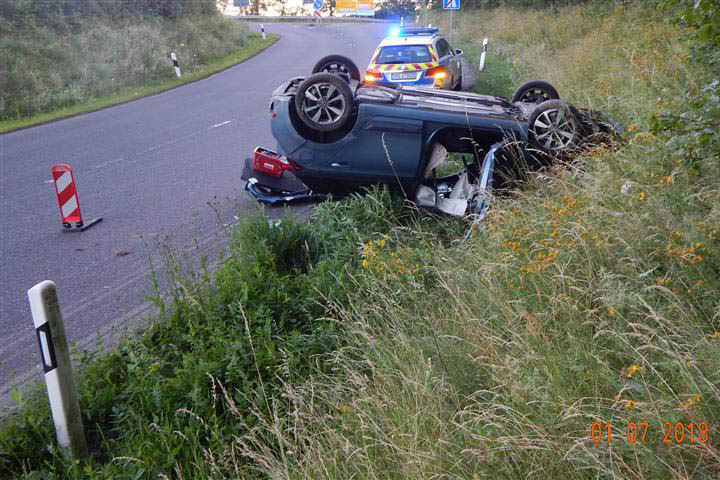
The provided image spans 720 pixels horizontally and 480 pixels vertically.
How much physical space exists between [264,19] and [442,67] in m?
55.5

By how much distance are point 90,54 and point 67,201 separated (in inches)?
707

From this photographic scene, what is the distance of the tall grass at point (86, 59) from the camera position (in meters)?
18.9

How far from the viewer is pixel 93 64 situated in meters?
22.4

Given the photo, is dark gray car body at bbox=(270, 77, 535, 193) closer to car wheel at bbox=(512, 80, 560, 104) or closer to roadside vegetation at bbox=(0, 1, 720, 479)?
roadside vegetation at bbox=(0, 1, 720, 479)

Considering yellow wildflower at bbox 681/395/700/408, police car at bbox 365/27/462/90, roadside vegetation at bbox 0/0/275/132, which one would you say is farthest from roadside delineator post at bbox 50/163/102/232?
roadside vegetation at bbox 0/0/275/132

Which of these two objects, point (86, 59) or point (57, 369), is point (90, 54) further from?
point (57, 369)

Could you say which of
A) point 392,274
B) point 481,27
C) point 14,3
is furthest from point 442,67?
point 481,27

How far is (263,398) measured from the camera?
13.2ft

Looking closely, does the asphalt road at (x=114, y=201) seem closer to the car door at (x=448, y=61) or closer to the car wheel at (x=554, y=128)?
the car wheel at (x=554, y=128)

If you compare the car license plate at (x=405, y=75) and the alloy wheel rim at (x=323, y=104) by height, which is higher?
the alloy wheel rim at (x=323, y=104)

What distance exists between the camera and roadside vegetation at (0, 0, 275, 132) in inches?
741

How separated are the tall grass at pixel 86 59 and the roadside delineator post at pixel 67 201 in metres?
11.7
